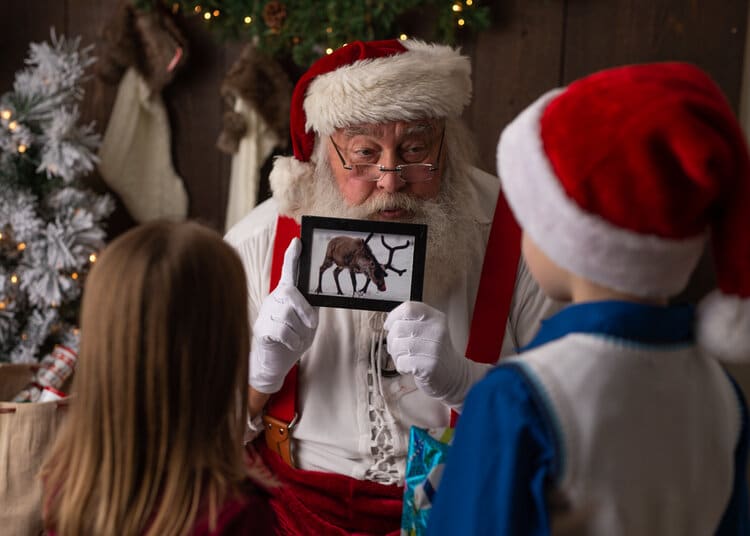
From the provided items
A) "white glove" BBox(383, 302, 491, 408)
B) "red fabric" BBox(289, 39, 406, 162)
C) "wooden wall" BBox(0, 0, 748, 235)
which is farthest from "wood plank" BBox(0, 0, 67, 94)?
"white glove" BBox(383, 302, 491, 408)

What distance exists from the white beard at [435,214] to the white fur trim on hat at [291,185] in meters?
0.01

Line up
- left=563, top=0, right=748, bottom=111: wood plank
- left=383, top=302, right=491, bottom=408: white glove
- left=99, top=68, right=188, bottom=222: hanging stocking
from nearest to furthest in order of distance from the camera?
left=383, top=302, right=491, bottom=408: white glove, left=563, top=0, right=748, bottom=111: wood plank, left=99, top=68, right=188, bottom=222: hanging stocking

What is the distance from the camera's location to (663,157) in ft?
2.67

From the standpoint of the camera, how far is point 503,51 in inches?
92.4

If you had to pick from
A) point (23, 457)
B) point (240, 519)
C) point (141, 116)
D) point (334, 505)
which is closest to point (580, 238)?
point (240, 519)

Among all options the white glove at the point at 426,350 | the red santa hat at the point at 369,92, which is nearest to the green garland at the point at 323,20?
the red santa hat at the point at 369,92

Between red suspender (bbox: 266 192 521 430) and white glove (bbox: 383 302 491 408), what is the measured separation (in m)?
0.15

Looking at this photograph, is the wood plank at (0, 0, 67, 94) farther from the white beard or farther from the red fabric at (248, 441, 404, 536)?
the red fabric at (248, 441, 404, 536)

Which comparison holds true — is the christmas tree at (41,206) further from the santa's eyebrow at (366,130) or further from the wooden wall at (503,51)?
the santa's eyebrow at (366,130)

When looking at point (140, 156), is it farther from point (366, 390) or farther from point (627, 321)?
point (627, 321)

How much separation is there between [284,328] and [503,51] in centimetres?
132

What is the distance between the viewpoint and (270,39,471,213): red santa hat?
1521 millimetres

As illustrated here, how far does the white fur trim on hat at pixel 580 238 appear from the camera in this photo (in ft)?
2.77

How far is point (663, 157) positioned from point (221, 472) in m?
0.63
